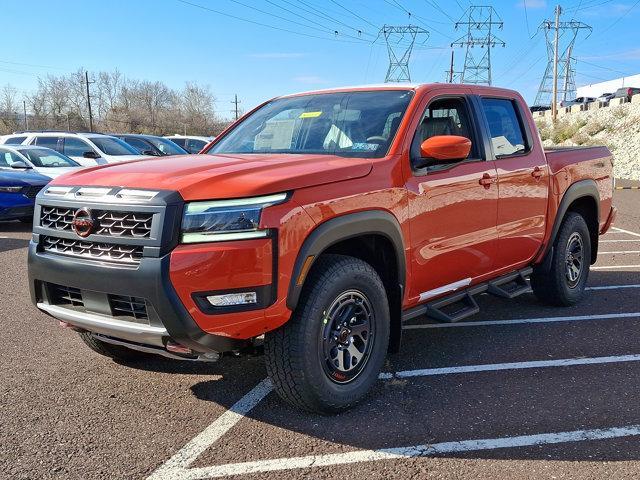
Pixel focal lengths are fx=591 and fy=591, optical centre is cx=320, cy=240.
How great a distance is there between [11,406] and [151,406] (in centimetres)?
86

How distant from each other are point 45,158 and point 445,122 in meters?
11.3

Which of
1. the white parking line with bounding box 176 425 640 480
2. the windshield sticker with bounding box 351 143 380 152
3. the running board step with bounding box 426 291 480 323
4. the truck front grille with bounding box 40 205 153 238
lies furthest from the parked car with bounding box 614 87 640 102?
the truck front grille with bounding box 40 205 153 238

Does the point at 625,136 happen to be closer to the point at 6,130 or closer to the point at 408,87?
the point at 408,87

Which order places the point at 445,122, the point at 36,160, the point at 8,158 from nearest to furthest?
1. the point at 445,122
2. the point at 8,158
3. the point at 36,160

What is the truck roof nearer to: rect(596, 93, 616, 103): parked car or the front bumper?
the front bumper

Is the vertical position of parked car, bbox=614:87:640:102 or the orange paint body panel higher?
parked car, bbox=614:87:640:102

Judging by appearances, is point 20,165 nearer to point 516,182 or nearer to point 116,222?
point 116,222

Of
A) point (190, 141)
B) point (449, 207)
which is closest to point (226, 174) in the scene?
point (449, 207)

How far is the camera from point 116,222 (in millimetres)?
3094

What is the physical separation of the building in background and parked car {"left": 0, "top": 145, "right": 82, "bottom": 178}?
3371 inches

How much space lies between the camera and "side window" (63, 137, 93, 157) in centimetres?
1517

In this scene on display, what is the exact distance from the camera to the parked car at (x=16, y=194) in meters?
10.8

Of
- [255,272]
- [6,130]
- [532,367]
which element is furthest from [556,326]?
[6,130]

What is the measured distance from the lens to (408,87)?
14.1 ft
